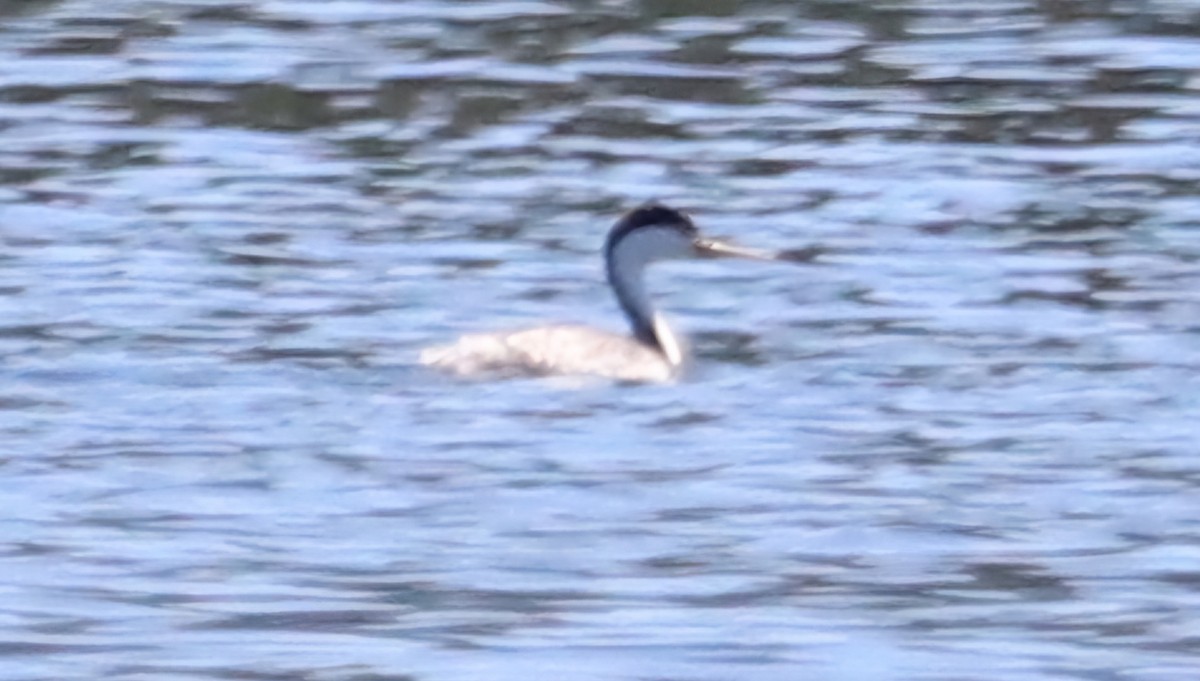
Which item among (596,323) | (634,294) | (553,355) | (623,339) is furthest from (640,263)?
(553,355)

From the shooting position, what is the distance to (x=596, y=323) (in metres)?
16.2

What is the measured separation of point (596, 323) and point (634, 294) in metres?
0.82

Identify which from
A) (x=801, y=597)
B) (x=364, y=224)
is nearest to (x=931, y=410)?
(x=801, y=597)

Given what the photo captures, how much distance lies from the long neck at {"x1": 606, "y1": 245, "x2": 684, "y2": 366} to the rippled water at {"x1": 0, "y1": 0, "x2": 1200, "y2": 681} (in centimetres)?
24

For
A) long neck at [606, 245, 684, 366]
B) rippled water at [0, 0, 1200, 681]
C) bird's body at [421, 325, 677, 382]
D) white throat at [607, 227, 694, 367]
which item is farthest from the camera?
white throat at [607, 227, 694, 367]

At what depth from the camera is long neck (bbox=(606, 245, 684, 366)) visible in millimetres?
15055

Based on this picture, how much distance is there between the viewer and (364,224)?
56.3ft

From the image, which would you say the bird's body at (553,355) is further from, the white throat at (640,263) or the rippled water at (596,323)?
the white throat at (640,263)

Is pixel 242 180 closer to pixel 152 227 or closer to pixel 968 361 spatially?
pixel 152 227

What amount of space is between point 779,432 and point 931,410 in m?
0.67

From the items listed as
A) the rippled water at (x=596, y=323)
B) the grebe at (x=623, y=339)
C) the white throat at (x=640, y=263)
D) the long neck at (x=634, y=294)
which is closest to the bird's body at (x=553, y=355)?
the grebe at (x=623, y=339)

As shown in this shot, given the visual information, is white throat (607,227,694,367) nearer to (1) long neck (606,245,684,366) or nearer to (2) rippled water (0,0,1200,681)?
(1) long neck (606,245,684,366)

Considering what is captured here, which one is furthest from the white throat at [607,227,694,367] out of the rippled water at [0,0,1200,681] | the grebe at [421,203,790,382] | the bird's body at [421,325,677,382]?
the bird's body at [421,325,677,382]

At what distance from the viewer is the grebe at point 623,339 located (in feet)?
46.0
